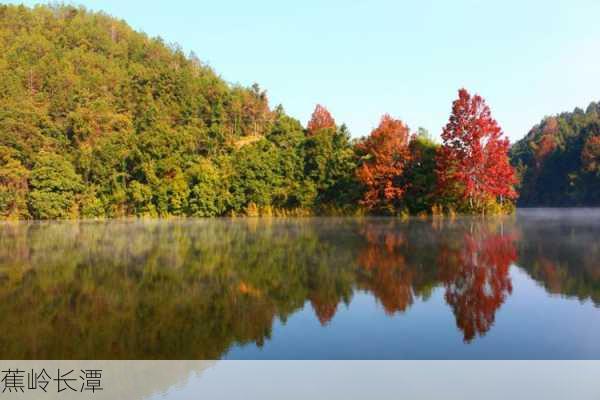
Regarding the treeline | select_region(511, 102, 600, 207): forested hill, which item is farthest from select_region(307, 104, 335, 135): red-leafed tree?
select_region(511, 102, 600, 207): forested hill

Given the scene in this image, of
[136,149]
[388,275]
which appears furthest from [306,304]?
[136,149]

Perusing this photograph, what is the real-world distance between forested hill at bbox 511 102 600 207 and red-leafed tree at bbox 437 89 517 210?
1310 inches

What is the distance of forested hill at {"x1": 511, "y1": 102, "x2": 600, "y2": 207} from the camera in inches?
2534

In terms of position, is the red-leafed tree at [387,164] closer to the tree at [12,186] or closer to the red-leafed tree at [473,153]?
the red-leafed tree at [473,153]

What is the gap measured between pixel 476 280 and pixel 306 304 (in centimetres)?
361

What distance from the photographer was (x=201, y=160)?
43.0 metres

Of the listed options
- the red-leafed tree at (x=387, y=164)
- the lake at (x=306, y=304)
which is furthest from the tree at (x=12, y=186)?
the lake at (x=306, y=304)

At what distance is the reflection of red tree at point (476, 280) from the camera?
7.28 metres

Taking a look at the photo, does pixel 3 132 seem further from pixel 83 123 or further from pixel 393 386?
pixel 393 386

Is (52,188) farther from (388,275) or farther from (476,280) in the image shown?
(476,280)

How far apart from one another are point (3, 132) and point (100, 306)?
3606 cm

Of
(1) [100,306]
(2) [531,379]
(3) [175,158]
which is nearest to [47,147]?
(3) [175,158]

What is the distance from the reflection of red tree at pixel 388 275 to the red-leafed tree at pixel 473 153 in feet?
62.6

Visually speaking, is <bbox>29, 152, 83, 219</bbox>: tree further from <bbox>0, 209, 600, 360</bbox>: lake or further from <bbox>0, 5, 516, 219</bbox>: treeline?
<bbox>0, 209, 600, 360</bbox>: lake
